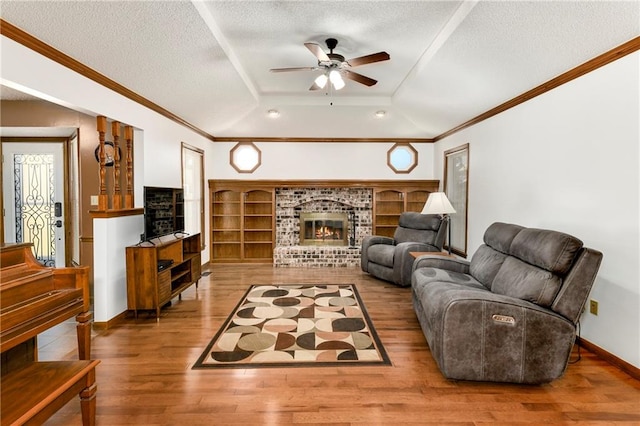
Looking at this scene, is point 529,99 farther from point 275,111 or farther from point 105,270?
point 105,270

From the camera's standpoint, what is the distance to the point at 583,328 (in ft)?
9.98

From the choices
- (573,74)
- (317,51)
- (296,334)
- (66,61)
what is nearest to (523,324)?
(296,334)

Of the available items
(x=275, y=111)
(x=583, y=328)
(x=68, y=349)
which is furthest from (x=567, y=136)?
(x=68, y=349)

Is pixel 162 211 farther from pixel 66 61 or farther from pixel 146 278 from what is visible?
pixel 66 61

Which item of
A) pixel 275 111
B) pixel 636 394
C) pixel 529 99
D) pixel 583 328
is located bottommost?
pixel 636 394

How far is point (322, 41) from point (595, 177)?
2.80m

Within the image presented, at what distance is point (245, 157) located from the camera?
6801 millimetres

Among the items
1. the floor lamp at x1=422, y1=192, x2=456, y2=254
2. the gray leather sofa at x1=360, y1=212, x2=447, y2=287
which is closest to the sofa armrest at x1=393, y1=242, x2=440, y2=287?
the gray leather sofa at x1=360, y1=212, x2=447, y2=287

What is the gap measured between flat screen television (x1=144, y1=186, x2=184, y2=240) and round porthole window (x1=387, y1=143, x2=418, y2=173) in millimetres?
4015

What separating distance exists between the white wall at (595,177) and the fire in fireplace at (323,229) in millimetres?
3325

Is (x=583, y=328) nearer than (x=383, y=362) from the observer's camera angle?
No

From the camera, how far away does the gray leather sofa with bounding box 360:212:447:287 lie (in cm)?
493

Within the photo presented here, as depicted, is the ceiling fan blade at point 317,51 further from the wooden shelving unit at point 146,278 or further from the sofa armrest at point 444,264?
the wooden shelving unit at point 146,278

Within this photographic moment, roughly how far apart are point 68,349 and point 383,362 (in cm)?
267
